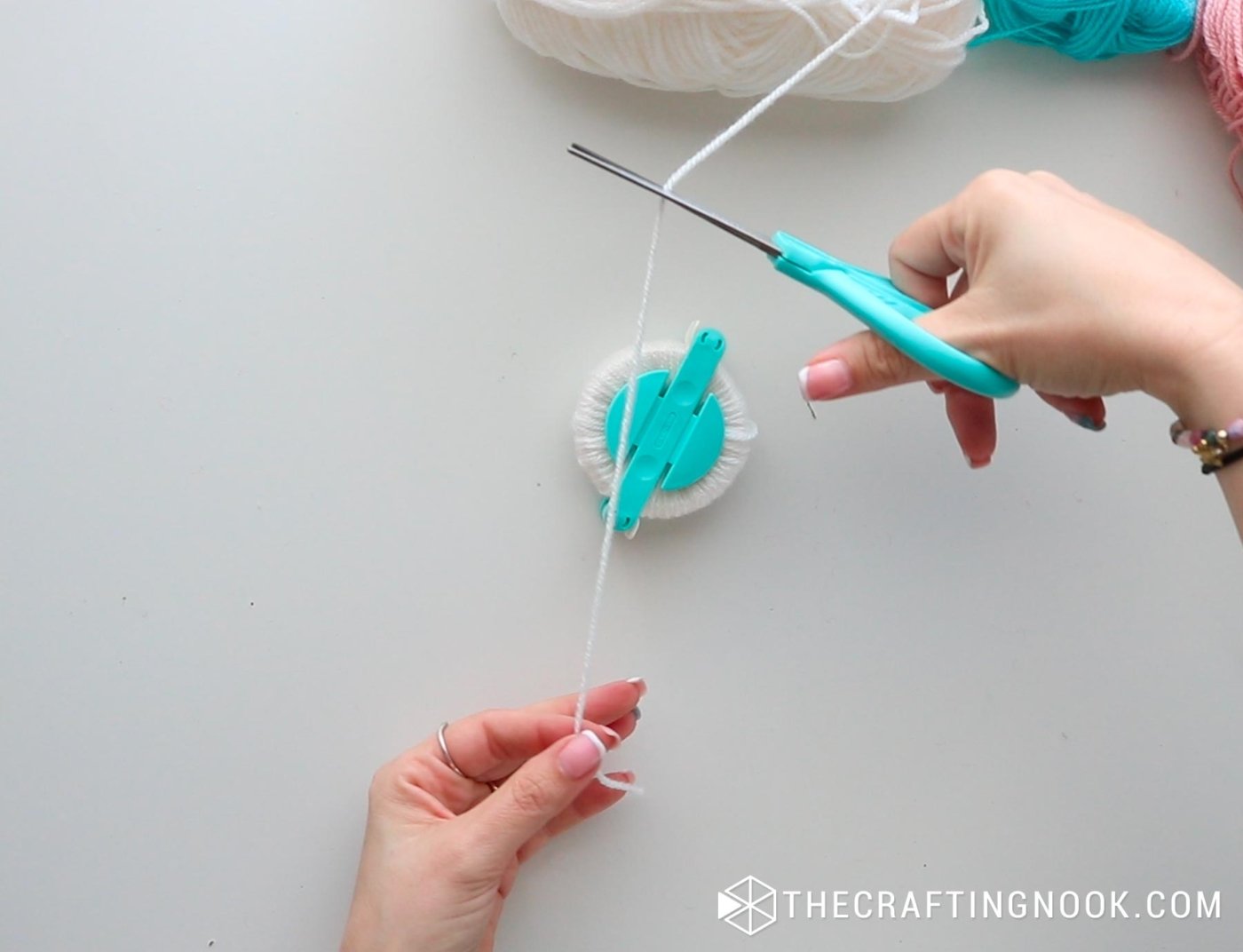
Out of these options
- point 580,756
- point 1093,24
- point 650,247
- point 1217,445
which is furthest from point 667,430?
point 1093,24

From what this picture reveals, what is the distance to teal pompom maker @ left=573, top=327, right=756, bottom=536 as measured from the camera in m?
0.80

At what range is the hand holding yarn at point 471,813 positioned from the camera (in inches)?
27.5

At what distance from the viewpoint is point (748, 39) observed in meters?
0.75

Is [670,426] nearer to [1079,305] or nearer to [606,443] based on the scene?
[606,443]

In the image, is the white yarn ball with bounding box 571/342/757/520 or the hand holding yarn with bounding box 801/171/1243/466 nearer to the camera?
the hand holding yarn with bounding box 801/171/1243/466

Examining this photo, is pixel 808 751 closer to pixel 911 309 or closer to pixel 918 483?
pixel 918 483

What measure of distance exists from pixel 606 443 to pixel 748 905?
44cm

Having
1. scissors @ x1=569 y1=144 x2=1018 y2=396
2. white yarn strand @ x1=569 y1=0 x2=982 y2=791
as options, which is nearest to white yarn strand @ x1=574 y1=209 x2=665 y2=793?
white yarn strand @ x1=569 y1=0 x2=982 y2=791

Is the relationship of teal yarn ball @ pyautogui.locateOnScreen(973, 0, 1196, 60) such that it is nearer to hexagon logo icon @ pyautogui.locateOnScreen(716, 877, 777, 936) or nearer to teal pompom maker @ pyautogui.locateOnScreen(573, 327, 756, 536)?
teal pompom maker @ pyautogui.locateOnScreen(573, 327, 756, 536)

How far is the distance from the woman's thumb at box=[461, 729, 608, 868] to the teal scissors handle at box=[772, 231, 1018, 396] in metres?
0.36

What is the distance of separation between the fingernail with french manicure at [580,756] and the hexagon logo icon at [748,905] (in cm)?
25

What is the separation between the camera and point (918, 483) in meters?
0.86

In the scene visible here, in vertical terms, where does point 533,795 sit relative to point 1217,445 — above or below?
below

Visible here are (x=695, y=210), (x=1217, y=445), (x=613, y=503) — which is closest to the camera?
(x=1217, y=445)
